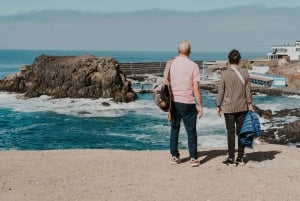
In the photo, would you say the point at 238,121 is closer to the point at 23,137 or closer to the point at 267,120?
the point at 23,137

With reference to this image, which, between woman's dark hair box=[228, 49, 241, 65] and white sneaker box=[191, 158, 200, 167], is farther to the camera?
white sneaker box=[191, 158, 200, 167]

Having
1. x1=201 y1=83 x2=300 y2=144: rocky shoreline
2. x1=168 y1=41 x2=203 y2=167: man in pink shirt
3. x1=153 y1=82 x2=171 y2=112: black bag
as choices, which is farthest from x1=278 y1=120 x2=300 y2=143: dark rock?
x1=153 y1=82 x2=171 y2=112: black bag

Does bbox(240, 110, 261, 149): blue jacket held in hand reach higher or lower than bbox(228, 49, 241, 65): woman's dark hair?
lower

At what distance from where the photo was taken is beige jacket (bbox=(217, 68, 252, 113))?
29.7 ft

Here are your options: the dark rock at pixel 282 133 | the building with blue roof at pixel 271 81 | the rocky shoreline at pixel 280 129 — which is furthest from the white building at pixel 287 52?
the dark rock at pixel 282 133

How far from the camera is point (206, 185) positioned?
322 inches

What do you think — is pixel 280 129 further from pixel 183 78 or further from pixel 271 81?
pixel 271 81

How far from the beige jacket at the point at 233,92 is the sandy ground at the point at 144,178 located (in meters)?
1.28

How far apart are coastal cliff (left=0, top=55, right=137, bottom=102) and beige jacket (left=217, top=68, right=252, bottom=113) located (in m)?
48.8

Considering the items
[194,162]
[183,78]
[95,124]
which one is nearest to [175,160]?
[194,162]

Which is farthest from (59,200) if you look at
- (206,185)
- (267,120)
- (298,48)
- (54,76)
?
(298,48)

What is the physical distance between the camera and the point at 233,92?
357 inches

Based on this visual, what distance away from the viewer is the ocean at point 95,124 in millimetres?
31625

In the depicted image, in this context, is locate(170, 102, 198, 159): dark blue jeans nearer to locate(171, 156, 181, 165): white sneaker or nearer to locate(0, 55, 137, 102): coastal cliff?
locate(171, 156, 181, 165): white sneaker
